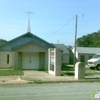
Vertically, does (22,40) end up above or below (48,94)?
above

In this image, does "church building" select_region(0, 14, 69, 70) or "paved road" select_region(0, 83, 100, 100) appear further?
"church building" select_region(0, 14, 69, 70)

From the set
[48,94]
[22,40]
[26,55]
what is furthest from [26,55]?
[48,94]

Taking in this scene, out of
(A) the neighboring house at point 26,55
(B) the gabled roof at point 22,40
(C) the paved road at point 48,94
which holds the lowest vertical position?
(C) the paved road at point 48,94

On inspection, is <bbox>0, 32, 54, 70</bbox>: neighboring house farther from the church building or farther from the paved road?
the paved road

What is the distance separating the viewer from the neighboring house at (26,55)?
3059 cm

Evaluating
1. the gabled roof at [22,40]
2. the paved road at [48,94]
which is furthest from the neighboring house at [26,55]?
the paved road at [48,94]

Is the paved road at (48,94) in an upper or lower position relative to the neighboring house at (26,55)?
lower

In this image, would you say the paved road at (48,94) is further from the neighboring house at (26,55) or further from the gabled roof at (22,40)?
the gabled roof at (22,40)

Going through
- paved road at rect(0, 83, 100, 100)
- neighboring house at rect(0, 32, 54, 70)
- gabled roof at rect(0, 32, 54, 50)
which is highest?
gabled roof at rect(0, 32, 54, 50)

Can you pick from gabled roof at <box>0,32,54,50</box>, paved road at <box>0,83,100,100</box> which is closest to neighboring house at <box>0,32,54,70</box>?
gabled roof at <box>0,32,54,50</box>

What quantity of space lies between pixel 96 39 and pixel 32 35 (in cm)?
4740

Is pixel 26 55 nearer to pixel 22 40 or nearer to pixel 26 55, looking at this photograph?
pixel 26 55

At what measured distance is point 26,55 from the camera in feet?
107

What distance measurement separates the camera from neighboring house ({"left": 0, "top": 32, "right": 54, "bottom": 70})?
30594 mm
